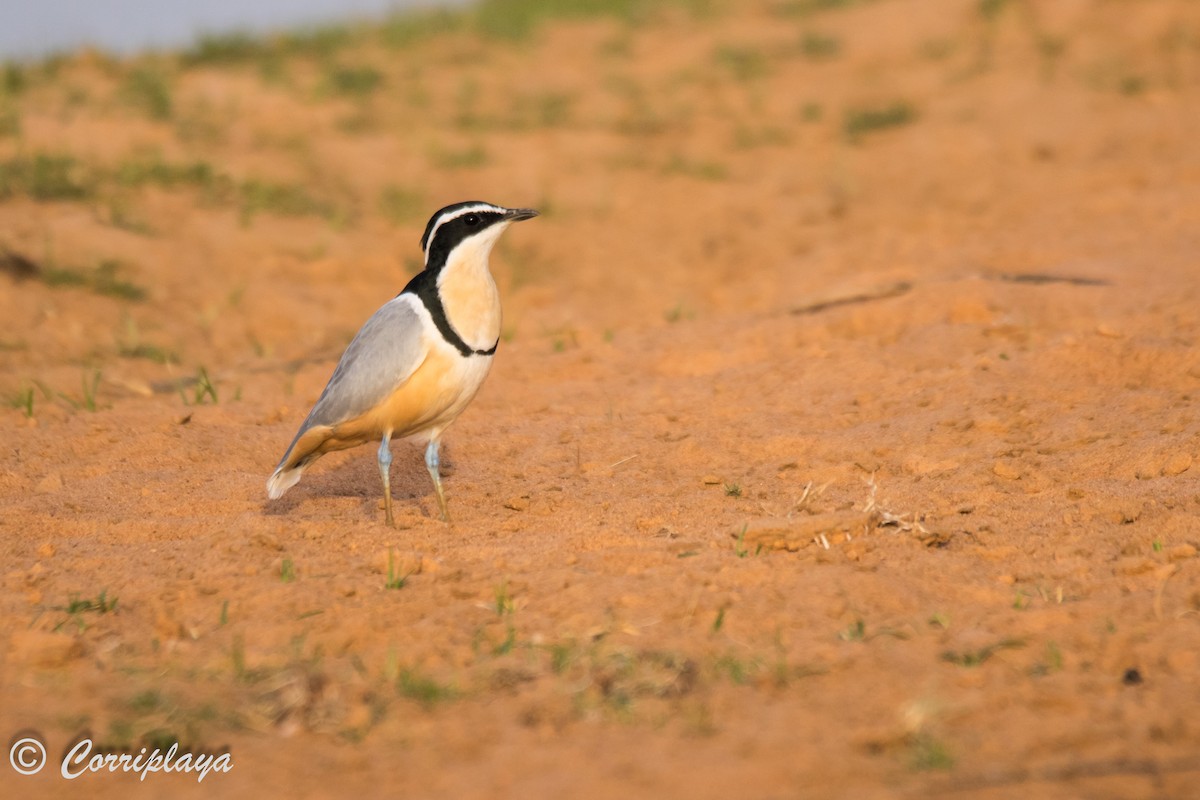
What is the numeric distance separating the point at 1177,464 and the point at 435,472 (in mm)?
2963

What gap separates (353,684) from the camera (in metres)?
3.55

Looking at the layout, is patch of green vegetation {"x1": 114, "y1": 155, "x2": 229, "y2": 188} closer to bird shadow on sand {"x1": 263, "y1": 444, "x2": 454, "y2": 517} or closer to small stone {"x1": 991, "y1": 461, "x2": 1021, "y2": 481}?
bird shadow on sand {"x1": 263, "y1": 444, "x2": 454, "y2": 517}

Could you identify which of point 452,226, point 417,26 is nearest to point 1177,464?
point 452,226

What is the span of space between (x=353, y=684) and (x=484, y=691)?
14.4 inches

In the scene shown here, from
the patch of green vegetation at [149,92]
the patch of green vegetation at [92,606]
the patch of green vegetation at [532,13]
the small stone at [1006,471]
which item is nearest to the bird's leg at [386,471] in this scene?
the patch of green vegetation at [92,606]

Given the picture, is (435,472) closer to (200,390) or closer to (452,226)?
(452,226)

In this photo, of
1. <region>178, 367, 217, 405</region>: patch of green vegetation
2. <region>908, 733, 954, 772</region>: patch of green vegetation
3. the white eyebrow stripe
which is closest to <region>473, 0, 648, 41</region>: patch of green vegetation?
<region>178, 367, 217, 405</region>: patch of green vegetation

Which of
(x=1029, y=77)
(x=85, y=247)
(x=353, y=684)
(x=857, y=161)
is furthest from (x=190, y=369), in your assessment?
(x=1029, y=77)

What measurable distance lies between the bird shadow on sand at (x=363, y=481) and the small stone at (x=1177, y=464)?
299 cm

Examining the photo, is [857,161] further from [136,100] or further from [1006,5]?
[136,100]

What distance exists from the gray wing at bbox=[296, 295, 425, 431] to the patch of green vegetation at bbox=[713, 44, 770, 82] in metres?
9.52

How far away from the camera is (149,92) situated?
12.4 meters

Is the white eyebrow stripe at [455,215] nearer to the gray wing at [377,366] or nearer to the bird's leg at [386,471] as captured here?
the gray wing at [377,366]
